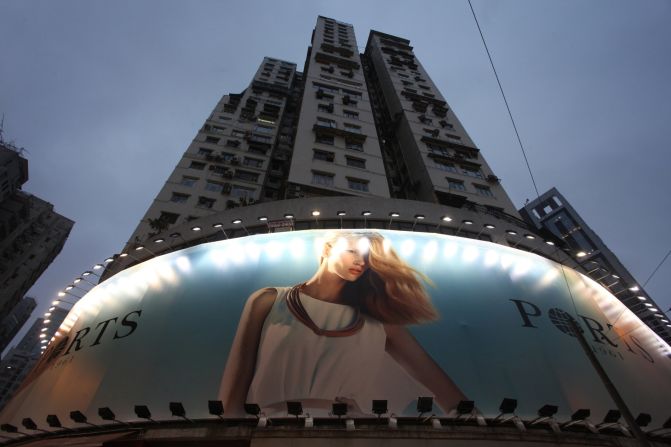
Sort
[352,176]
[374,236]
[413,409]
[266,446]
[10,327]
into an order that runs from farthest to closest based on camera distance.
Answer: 1. [10,327]
2. [352,176]
3. [374,236]
4. [413,409]
5. [266,446]

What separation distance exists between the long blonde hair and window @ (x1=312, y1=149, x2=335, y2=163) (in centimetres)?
1443

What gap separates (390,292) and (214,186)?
19498mm

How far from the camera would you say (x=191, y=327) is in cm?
1147

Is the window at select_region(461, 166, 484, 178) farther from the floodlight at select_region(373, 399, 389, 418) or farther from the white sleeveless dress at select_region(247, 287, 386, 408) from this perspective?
the floodlight at select_region(373, 399, 389, 418)

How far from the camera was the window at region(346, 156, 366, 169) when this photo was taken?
27042mm

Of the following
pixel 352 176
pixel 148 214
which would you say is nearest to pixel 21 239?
pixel 148 214

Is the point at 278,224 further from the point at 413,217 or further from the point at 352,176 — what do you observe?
the point at 352,176

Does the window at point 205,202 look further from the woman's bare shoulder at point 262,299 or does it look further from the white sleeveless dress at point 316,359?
the white sleeveless dress at point 316,359

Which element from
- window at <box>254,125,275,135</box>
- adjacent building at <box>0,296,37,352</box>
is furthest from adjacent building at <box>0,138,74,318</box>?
window at <box>254,125,275,135</box>

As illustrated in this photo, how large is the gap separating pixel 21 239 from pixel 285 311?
188 ft

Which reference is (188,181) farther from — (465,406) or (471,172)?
(465,406)

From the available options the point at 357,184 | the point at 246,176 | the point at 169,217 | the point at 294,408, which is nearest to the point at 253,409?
the point at 294,408

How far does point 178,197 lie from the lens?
25.5 m

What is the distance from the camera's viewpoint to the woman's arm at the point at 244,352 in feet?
30.7
